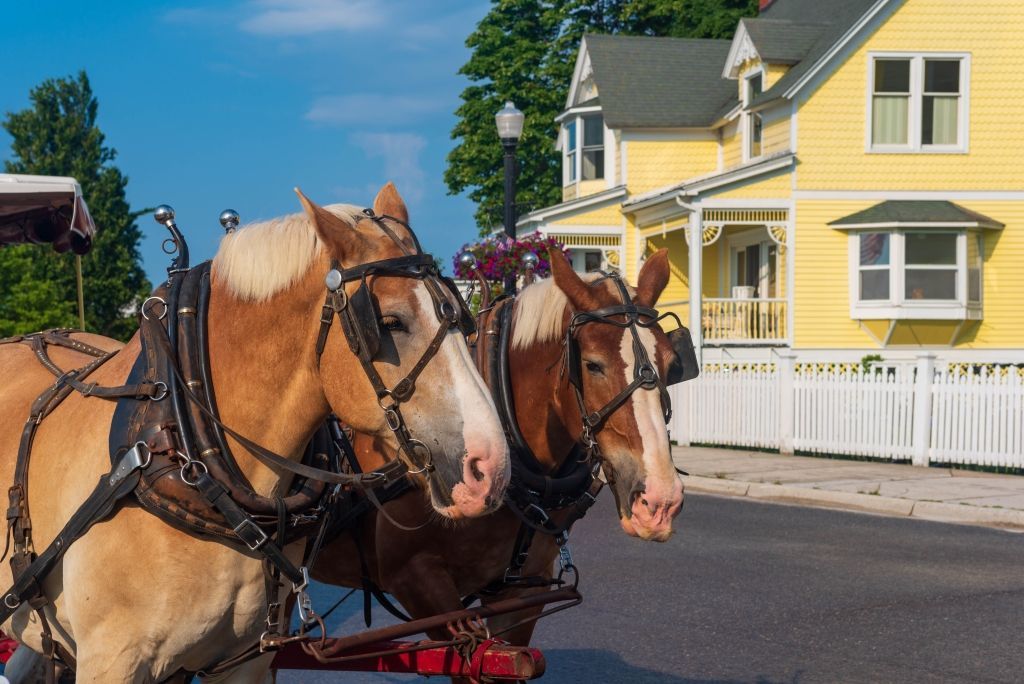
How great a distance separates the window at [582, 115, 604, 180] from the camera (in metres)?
34.5

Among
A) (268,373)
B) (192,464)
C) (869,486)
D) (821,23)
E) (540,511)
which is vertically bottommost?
(869,486)

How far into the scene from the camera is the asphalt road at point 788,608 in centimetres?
664

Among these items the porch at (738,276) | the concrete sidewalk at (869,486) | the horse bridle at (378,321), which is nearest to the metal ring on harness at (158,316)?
the horse bridle at (378,321)

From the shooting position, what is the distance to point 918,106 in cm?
2644

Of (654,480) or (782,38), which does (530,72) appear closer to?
(782,38)

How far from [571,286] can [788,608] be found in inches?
179

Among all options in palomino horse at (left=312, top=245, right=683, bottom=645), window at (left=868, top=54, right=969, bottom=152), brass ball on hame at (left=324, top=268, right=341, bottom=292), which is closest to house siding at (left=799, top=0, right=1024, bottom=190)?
window at (left=868, top=54, right=969, bottom=152)

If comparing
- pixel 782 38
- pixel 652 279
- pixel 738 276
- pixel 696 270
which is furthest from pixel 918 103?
pixel 652 279

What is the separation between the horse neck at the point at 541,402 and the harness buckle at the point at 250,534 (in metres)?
1.72

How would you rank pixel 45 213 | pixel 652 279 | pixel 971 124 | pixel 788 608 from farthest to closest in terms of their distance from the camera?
pixel 971 124 → pixel 788 608 → pixel 45 213 → pixel 652 279

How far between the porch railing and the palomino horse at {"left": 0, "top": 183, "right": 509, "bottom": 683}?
2399cm

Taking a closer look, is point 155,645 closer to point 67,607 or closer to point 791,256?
point 67,607

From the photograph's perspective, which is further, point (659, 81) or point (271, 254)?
point (659, 81)

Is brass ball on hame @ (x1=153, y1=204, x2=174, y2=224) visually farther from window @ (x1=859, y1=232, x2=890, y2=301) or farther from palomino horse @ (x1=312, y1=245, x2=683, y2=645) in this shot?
window @ (x1=859, y1=232, x2=890, y2=301)
